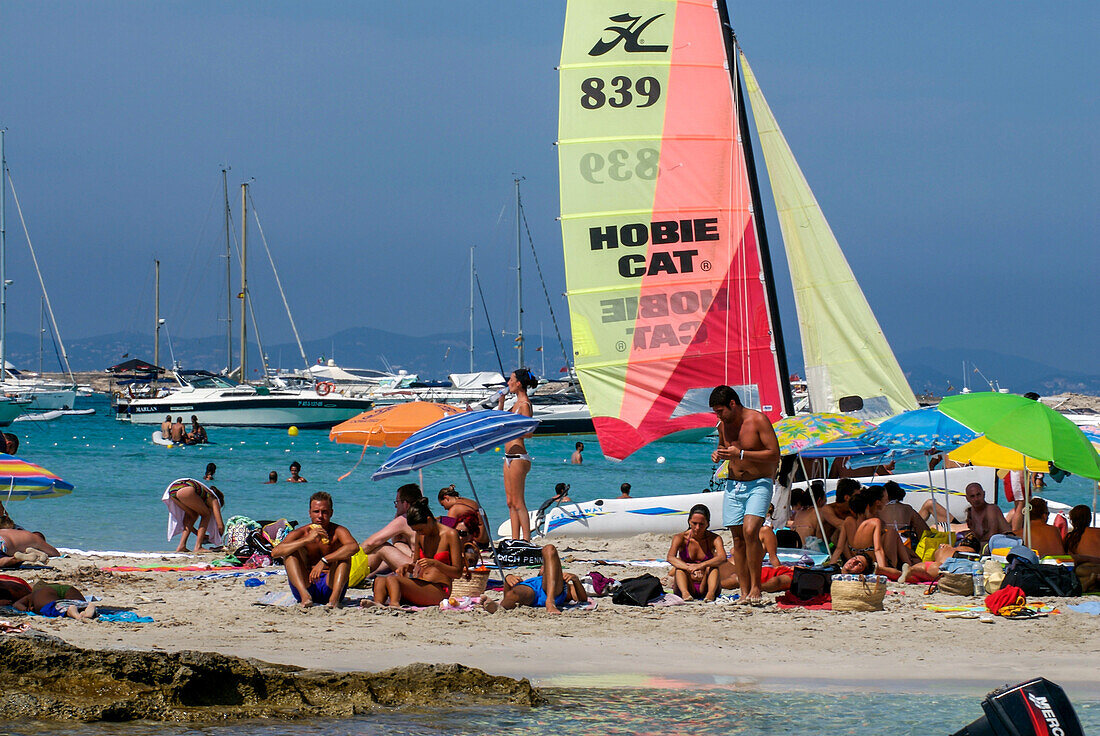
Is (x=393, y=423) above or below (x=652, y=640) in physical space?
above

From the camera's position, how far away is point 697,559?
32.9 feet

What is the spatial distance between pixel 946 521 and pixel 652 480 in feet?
55.0

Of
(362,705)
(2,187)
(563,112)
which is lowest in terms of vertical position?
(362,705)

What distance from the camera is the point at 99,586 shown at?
10.6 m

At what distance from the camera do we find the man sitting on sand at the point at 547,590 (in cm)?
933

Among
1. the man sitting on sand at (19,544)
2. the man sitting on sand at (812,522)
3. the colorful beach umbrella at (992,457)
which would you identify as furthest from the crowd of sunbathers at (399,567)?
the colorful beach umbrella at (992,457)

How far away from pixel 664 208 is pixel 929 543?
5583 mm

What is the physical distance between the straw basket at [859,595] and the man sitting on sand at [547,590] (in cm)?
190

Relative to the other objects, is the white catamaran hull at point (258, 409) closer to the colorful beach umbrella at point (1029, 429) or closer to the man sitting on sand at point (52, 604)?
the man sitting on sand at point (52, 604)

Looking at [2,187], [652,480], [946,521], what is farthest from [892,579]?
[2,187]

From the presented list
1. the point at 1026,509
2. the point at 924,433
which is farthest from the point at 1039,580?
the point at 924,433

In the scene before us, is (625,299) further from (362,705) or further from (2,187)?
(2,187)

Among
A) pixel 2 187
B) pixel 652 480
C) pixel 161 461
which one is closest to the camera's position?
pixel 652 480

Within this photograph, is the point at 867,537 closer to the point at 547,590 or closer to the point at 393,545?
the point at 547,590
